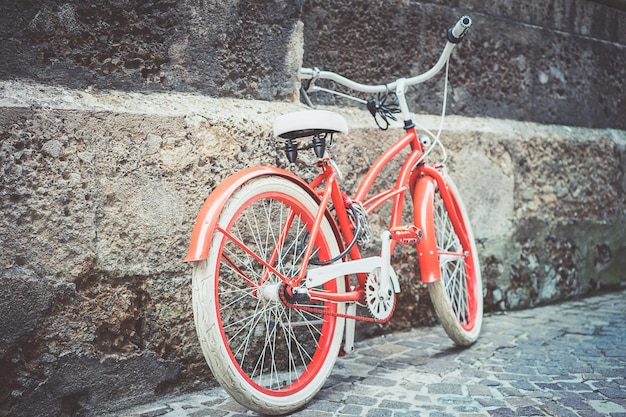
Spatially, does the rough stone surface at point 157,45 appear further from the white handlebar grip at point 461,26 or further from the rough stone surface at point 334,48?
the white handlebar grip at point 461,26

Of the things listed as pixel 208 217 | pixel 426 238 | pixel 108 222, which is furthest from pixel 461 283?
pixel 108 222

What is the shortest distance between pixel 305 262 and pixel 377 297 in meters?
0.47

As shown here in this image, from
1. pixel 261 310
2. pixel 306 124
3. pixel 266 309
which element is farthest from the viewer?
pixel 261 310

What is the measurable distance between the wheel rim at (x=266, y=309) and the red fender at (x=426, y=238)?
0.55m

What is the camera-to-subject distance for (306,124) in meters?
2.45

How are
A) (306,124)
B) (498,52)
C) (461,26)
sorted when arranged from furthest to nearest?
(498,52) → (461,26) → (306,124)

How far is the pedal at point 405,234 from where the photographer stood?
3000mm

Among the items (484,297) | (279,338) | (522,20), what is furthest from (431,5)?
(279,338)

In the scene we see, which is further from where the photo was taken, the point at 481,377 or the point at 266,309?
the point at 481,377

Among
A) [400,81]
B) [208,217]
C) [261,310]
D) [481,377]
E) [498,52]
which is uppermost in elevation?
[498,52]

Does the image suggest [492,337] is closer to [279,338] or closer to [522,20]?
[279,338]

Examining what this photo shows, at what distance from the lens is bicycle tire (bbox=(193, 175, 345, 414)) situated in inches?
88.0

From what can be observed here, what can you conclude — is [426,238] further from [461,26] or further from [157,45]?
[157,45]

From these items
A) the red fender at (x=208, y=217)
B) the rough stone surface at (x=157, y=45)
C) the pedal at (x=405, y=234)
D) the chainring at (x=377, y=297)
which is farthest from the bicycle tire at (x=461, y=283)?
the red fender at (x=208, y=217)
